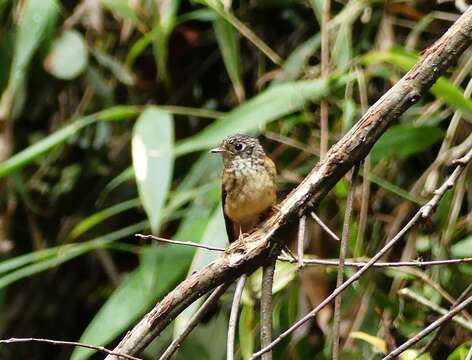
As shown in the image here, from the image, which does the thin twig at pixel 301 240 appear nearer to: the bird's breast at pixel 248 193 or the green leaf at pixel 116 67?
the bird's breast at pixel 248 193

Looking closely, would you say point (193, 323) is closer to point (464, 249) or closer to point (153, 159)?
point (464, 249)

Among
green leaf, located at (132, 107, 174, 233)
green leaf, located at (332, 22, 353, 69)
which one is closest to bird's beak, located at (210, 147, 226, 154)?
green leaf, located at (132, 107, 174, 233)

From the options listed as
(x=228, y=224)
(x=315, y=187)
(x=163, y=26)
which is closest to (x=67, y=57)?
(x=163, y=26)

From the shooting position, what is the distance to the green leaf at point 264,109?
2.93 meters

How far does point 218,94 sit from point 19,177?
3.02 feet

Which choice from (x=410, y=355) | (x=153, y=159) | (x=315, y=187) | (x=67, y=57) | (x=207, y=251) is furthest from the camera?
(x=67, y=57)

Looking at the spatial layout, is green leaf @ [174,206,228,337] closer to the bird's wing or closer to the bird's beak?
the bird's wing

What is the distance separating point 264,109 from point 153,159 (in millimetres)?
373

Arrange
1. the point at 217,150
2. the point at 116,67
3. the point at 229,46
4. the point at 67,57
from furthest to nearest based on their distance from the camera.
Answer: the point at 116,67
the point at 67,57
the point at 229,46
the point at 217,150

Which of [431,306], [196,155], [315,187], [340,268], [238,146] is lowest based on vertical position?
[431,306]

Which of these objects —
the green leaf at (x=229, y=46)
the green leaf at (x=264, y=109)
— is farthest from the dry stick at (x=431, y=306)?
the green leaf at (x=229, y=46)

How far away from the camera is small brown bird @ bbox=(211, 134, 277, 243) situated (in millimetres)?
2805

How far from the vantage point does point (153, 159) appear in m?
2.97

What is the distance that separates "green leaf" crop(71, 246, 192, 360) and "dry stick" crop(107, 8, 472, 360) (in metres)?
1.08
